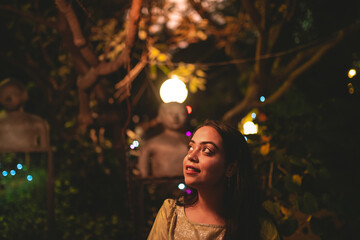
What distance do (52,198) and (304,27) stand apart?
4.31 meters

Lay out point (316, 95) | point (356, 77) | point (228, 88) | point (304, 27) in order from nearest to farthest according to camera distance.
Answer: point (356, 77), point (316, 95), point (304, 27), point (228, 88)

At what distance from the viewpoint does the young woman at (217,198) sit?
224 centimetres

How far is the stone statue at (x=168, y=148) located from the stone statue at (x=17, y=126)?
1.27 meters

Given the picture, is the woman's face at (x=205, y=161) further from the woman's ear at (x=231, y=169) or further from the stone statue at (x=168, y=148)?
the stone statue at (x=168, y=148)

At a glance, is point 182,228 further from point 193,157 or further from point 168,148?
point 168,148

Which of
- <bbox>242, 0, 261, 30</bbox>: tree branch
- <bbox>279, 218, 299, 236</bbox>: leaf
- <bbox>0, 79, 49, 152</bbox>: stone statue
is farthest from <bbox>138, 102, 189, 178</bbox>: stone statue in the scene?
<bbox>279, 218, 299, 236</bbox>: leaf

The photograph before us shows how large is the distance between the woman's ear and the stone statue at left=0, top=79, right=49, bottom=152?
2.70m

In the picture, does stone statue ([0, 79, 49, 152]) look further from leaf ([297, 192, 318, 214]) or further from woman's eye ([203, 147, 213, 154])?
leaf ([297, 192, 318, 214])

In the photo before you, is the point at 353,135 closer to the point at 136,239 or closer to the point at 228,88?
the point at 136,239

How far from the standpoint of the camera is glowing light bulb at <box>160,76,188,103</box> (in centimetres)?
454

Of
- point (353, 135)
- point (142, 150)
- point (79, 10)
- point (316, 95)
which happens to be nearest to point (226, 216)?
point (353, 135)

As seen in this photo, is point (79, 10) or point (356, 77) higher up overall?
point (79, 10)

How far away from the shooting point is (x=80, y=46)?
13.2ft

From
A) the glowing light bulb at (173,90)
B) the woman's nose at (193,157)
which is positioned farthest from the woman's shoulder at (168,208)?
the glowing light bulb at (173,90)
